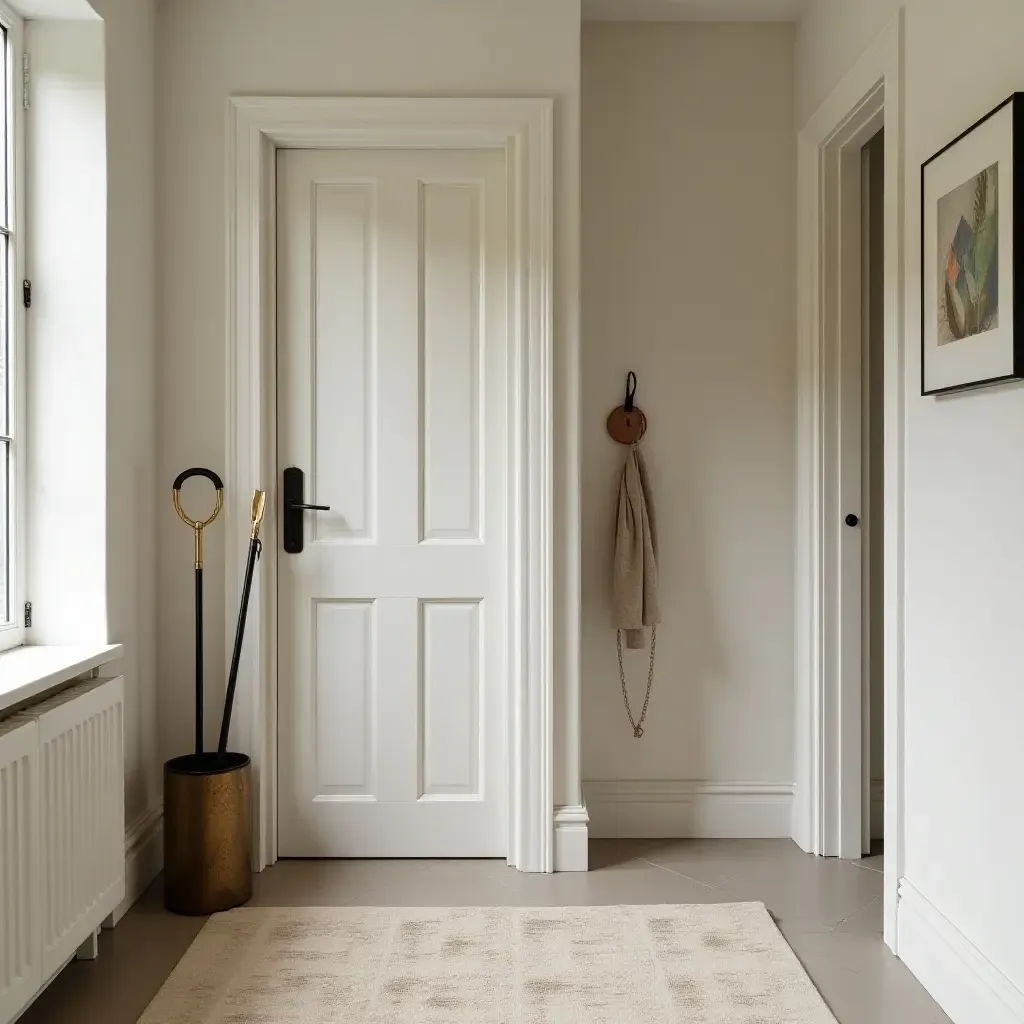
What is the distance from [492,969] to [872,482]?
5.97 ft

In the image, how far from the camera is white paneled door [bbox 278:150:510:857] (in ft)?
9.91

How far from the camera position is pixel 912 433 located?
7.58ft

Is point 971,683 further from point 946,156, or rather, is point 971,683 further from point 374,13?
point 374,13

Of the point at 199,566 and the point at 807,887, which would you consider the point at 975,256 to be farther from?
the point at 199,566

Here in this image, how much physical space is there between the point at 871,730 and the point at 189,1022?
2226 millimetres

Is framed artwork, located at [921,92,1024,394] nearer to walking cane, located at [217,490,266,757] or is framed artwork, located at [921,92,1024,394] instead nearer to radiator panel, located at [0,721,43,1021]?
walking cane, located at [217,490,266,757]

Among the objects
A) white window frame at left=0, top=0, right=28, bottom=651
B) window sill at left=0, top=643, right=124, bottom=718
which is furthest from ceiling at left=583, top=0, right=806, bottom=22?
window sill at left=0, top=643, right=124, bottom=718

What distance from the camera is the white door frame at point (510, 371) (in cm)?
291

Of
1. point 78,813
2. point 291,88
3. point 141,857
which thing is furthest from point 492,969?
point 291,88

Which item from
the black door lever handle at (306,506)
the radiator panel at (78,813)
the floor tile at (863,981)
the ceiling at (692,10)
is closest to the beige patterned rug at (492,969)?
the floor tile at (863,981)

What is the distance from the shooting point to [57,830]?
2092 mm

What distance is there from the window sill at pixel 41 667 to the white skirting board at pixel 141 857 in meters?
0.57

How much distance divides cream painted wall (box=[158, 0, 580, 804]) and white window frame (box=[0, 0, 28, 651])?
0.48m

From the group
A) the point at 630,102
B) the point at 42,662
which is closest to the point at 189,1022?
the point at 42,662
